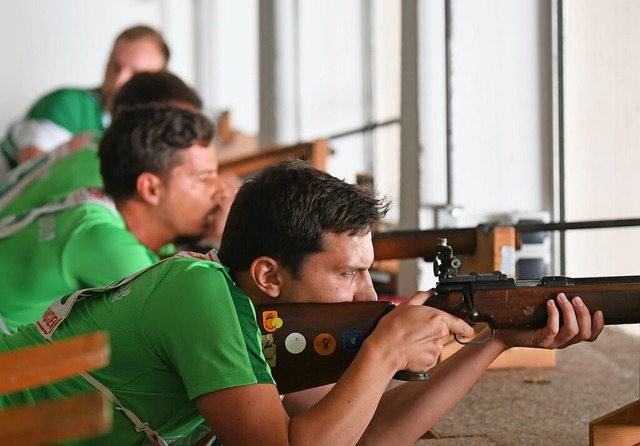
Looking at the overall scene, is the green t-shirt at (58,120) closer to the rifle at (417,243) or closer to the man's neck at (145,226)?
the man's neck at (145,226)

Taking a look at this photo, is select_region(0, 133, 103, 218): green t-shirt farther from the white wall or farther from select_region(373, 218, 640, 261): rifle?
the white wall

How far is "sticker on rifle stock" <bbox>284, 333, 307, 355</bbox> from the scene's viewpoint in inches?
61.0

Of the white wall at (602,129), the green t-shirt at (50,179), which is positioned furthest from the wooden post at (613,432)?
the green t-shirt at (50,179)

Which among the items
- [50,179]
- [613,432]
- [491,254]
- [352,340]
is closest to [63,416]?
[352,340]

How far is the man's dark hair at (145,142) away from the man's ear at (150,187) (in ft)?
0.04

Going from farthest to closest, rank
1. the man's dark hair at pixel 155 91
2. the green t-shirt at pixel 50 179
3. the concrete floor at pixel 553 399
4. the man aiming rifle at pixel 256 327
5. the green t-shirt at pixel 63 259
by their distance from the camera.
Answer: the man's dark hair at pixel 155 91 < the green t-shirt at pixel 50 179 < the green t-shirt at pixel 63 259 < the concrete floor at pixel 553 399 < the man aiming rifle at pixel 256 327

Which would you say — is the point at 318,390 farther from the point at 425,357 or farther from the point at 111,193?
the point at 111,193

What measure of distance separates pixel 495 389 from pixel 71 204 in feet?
3.77

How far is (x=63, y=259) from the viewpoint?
231 cm

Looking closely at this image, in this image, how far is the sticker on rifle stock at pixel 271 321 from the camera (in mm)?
1546

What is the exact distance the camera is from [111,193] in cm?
254

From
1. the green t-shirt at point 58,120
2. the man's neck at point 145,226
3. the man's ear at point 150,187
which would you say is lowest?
the man's neck at point 145,226

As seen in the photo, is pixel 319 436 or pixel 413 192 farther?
pixel 413 192

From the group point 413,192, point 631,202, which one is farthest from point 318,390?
point 413,192
